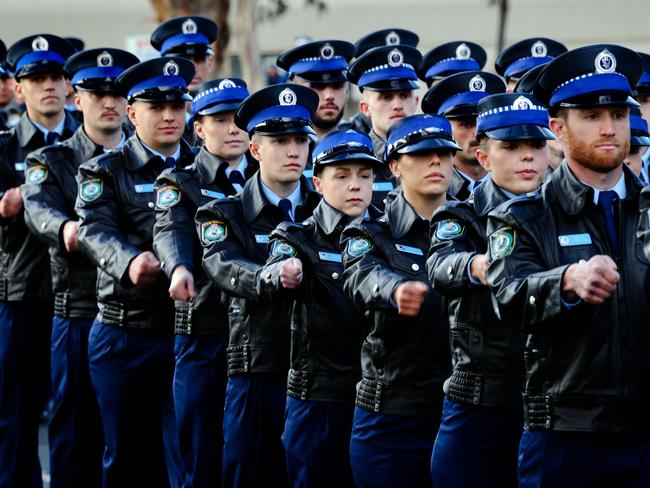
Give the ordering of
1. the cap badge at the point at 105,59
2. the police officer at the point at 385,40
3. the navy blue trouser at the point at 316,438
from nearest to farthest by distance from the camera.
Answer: the navy blue trouser at the point at 316,438 → the cap badge at the point at 105,59 → the police officer at the point at 385,40

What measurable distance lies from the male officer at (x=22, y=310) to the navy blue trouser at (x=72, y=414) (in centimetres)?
52

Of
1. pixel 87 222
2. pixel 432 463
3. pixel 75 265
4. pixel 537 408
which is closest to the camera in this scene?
pixel 537 408

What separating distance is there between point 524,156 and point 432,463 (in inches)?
52.2

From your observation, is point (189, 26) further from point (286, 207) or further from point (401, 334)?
point (401, 334)

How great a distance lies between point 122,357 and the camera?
8750mm

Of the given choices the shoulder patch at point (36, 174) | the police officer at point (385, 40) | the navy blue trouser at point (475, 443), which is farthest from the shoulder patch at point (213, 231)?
the police officer at point (385, 40)

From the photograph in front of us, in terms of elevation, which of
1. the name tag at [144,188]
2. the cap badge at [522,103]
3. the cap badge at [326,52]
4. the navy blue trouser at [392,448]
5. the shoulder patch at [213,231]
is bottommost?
the navy blue trouser at [392,448]

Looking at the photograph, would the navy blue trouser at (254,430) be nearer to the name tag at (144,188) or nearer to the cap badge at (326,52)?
the name tag at (144,188)

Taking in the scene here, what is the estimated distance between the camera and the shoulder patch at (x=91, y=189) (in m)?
8.64

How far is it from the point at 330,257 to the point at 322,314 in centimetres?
25

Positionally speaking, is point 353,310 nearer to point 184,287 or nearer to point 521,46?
point 184,287

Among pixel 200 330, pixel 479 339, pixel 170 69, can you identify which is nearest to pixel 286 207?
pixel 200 330

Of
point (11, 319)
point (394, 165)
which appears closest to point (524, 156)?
point (394, 165)

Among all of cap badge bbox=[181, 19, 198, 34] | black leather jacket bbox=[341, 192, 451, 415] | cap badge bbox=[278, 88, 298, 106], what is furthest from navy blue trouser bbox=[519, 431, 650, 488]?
cap badge bbox=[181, 19, 198, 34]
